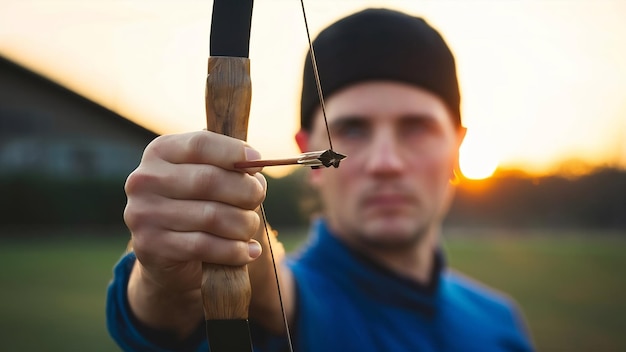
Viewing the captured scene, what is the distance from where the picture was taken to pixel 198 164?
641 mm

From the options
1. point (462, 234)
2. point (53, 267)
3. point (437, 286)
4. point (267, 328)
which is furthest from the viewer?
point (462, 234)

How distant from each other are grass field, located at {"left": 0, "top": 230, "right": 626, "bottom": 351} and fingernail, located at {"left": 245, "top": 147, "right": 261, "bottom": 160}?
5.27m

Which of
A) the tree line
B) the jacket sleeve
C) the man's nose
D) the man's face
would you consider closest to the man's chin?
the man's face

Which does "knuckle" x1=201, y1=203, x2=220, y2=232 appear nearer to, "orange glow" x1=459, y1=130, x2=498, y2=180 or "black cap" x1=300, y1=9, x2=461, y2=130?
"black cap" x1=300, y1=9, x2=461, y2=130

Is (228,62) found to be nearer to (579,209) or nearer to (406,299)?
(406,299)

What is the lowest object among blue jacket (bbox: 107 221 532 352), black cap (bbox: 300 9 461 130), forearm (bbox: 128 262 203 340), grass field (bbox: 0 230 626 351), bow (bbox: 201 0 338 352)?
grass field (bbox: 0 230 626 351)

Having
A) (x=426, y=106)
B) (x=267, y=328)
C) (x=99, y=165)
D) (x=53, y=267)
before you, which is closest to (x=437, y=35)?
(x=426, y=106)

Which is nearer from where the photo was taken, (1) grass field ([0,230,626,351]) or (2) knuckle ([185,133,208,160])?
(2) knuckle ([185,133,208,160])

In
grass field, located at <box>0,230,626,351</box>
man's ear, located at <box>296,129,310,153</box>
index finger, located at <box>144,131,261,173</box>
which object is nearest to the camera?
index finger, located at <box>144,131,261,173</box>

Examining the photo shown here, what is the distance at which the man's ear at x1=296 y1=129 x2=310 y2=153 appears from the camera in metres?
1.45

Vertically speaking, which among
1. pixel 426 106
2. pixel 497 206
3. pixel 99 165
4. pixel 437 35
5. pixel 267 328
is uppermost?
pixel 437 35

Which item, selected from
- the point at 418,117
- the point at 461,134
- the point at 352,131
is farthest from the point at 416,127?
the point at 461,134

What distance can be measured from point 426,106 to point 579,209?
75.1 feet

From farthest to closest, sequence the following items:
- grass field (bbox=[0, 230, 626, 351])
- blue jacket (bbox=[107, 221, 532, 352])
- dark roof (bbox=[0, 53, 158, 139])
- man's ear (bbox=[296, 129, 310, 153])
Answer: grass field (bbox=[0, 230, 626, 351]) → man's ear (bbox=[296, 129, 310, 153]) → blue jacket (bbox=[107, 221, 532, 352]) → dark roof (bbox=[0, 53, 158, 139])
